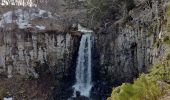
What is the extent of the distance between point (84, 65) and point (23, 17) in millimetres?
7339

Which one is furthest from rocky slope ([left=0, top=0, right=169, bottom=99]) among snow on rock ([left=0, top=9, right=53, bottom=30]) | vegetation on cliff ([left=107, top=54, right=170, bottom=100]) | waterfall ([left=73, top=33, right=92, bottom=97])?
vegetation on cliff ([left=107, top=54, right=170, bottom=100])

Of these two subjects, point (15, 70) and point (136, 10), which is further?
point (15, 70)

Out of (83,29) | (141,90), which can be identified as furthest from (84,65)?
(141,90)

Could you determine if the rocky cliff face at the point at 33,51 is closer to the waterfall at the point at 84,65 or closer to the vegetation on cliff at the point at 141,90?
the waterfall at the point at 84,65

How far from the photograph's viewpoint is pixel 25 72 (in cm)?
3453

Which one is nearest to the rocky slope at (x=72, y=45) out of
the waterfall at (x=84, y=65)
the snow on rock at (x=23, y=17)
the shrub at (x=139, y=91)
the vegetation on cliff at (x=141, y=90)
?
the snow on rock at (x=23, y=17)

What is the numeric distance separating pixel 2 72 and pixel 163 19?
15.3 m

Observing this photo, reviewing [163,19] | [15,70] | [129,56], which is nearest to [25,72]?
[15,70]

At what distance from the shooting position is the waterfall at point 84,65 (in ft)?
109

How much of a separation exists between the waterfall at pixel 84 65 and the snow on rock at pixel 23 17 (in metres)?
3.58

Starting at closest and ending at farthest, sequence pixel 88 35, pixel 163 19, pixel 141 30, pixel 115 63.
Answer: pixel 163 19 → pixel 141 30 → pixel 115 63 → pixel 88 35

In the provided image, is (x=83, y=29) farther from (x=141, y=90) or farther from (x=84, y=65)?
(x=141, y=90)

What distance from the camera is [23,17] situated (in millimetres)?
36938

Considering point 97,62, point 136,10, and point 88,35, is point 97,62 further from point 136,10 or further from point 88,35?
point 136,10
